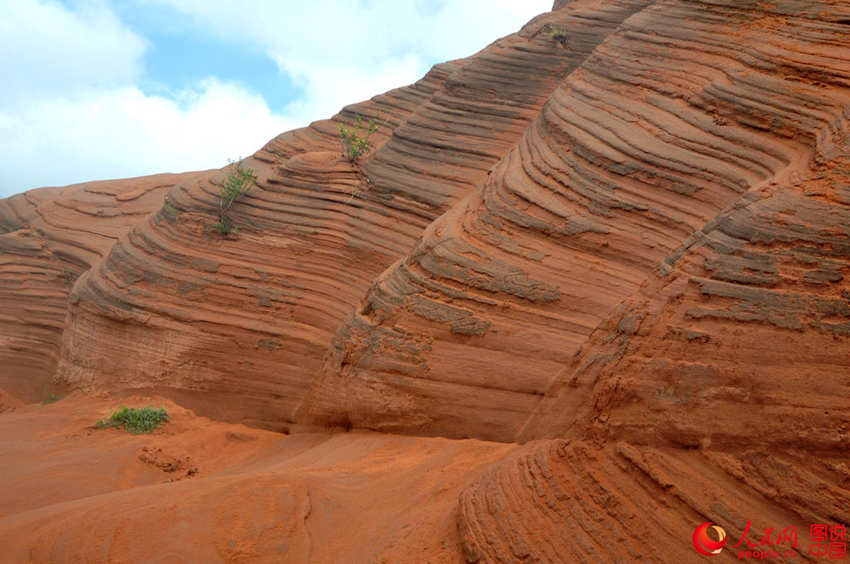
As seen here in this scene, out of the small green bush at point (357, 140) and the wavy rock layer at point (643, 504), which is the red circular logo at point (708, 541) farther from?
the small green bush at point (357, 140)

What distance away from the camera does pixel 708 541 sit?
2.63 m

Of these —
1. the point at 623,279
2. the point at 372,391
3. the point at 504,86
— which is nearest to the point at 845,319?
the point at 623,279

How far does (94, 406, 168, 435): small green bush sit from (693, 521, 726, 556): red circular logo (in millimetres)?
6993

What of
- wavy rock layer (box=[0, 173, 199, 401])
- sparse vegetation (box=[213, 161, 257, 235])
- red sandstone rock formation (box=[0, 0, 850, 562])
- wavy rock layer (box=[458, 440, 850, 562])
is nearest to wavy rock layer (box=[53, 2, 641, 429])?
red sandstone rock formation (box=[0, 0, 850, 562])

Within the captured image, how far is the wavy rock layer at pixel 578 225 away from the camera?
5473 millimetres

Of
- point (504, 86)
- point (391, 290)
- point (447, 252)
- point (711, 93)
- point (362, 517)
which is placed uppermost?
point (504, 86)

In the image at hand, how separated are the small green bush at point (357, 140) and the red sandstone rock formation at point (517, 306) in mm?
278

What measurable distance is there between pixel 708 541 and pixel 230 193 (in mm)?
8795

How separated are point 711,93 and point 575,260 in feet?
7.00

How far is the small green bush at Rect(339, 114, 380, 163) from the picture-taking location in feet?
33.0

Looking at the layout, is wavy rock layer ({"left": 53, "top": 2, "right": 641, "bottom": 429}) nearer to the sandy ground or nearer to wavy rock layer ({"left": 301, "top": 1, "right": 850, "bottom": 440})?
wavy rock layer ({"left": 301, "top": 1, "right": 850, "bottom": 440})

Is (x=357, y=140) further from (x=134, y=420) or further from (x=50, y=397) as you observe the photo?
(x=50, y=397)

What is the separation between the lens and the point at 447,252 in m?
6.31

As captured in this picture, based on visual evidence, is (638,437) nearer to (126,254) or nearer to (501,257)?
(501,257)
